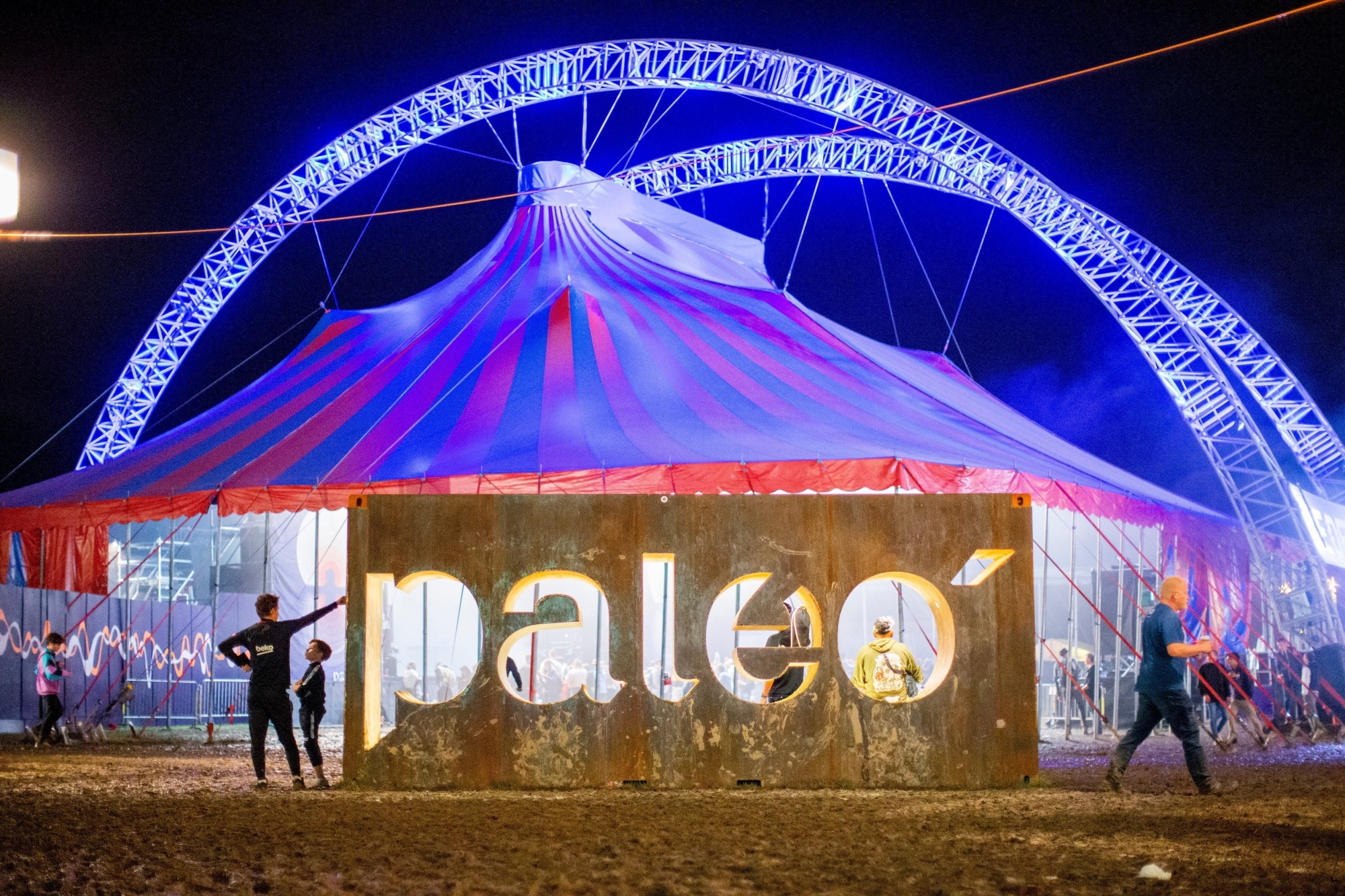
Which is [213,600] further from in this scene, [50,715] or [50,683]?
[50,715]

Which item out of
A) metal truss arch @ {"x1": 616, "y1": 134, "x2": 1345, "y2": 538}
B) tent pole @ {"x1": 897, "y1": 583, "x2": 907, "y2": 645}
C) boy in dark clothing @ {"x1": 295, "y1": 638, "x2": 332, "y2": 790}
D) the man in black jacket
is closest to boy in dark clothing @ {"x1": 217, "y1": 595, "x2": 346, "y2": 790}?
boy in dark clothing @ {"x1": 295, "y1": 638, "x2": 332, "y2": 790}

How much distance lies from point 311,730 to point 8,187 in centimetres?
385

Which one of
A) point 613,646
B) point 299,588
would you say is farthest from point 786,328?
point 299,588

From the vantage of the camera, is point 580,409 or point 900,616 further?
point 900,616

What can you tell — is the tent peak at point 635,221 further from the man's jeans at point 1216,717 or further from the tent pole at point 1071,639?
the man's jeans at point 1216,717

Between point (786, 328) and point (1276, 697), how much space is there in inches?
295

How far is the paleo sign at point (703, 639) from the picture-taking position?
23.4 feet

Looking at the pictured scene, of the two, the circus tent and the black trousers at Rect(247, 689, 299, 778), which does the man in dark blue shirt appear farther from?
the black trousers at Rect(247, 689, 299, 778)

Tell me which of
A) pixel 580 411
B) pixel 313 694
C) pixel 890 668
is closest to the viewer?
pixel 313 694

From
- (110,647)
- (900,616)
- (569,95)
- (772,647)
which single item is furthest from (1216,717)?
(110,647)

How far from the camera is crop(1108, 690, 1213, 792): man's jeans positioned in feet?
22.4

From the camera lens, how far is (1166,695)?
22.7 ft

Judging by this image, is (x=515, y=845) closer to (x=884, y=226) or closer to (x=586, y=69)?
(x=586, y=69)

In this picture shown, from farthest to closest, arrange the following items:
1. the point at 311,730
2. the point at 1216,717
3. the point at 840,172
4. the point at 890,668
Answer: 1. the point at 840,172
2. the point at 1216,717
3. the point at 890,668
4. the point at 311,730
